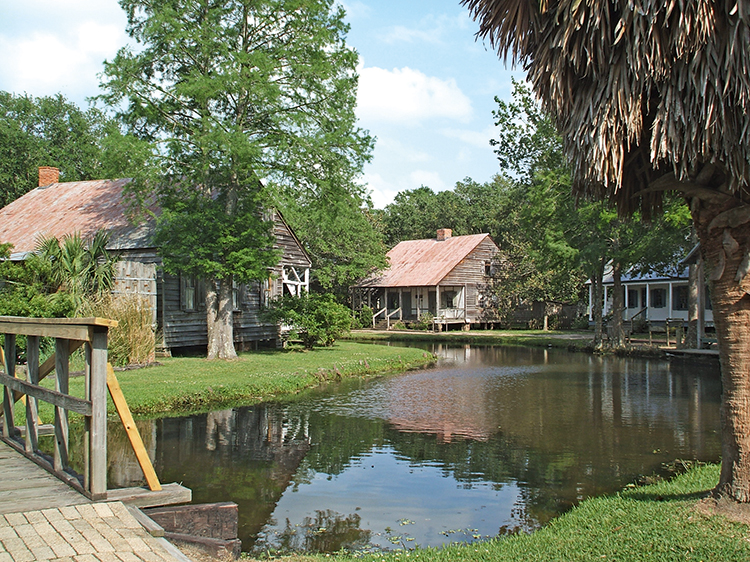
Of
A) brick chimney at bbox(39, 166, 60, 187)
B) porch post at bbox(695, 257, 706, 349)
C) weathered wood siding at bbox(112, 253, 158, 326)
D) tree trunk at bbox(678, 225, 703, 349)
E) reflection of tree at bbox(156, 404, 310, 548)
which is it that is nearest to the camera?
reflection of tree at bbox(156, 404, 310, 548)

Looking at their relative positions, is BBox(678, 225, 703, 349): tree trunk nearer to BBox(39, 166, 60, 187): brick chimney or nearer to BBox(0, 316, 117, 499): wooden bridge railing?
BBox(0, 316, 117, 499): wooden bridge railing

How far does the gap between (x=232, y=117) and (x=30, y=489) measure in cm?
1743

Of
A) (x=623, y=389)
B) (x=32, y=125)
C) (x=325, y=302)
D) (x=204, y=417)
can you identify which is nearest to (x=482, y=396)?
(x=623, y=389)

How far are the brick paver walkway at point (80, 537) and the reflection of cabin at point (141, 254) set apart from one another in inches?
585

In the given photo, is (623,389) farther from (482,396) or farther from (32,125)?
(32,125)

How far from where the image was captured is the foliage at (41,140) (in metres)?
42.2

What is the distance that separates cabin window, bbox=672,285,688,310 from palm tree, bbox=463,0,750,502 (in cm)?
3534

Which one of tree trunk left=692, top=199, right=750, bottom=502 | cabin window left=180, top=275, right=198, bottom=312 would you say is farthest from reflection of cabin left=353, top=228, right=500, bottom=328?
tree trunk left=692, top=199, right=750, bottom=502

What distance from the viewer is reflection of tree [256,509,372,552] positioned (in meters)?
7.11

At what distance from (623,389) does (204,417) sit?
11426 mm

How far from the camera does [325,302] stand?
83.8 feet

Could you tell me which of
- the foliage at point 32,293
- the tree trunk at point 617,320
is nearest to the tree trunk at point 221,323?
the foliage at point 32,293

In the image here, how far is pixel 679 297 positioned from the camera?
40500mm

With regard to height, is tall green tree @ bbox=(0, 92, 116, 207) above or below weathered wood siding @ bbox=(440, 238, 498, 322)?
above
